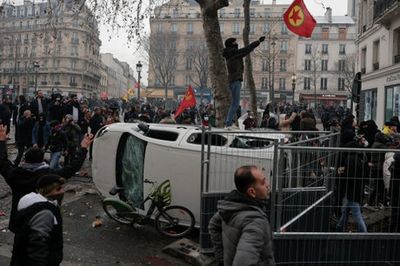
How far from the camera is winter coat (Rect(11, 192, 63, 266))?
3.44 m

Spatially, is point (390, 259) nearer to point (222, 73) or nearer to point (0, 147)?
point (0, 147)

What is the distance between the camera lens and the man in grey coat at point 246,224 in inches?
115

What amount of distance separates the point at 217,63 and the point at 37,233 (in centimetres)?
919

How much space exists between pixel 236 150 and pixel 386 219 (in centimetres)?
213

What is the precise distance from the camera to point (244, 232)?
2.99m

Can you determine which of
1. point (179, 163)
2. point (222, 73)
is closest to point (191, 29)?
point (222, 73)

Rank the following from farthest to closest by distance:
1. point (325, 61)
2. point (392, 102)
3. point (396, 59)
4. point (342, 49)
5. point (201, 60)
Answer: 1. point (342, 49)
2. point (325, 61)
3. point (201, 60)
4. point (396, 59)
5. point (392, 102)

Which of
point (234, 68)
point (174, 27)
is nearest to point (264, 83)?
point (174, 27)

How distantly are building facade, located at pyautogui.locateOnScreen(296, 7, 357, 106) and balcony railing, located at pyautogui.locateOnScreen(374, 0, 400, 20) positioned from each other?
48.0 meters

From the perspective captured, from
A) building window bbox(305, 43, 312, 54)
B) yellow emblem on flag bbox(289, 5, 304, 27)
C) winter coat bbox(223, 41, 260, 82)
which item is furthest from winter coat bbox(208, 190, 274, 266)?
building window bbox(305, 43, 312, 54)

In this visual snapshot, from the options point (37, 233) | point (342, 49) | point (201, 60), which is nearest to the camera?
point (37, 233)

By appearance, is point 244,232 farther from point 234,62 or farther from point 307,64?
point 307,64

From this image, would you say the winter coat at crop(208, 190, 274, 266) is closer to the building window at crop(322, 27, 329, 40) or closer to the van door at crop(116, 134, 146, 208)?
the van door at crop(116, 134, 146, 208)

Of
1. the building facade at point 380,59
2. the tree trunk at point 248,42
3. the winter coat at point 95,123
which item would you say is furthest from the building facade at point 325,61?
the winter coat at point 95,123
